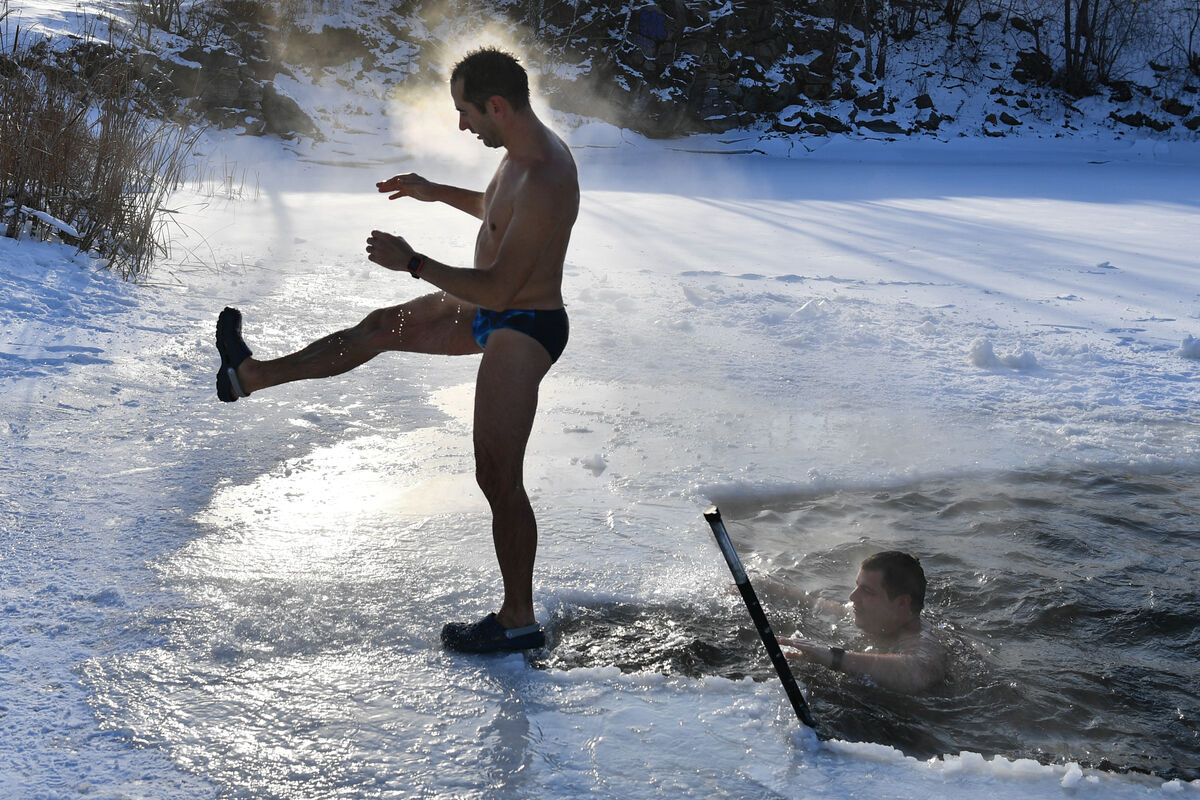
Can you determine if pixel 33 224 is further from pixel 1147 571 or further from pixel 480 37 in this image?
pixel 480 37

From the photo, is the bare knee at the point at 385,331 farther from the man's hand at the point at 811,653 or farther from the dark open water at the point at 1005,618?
the man's hand at the point at 811,653

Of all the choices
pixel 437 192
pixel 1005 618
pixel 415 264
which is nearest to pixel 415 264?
pixel 415 264

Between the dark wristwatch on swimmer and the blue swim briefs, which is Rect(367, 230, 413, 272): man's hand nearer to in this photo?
the dark wristwatch on swimmer

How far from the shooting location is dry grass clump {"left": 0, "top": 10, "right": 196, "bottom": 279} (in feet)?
22.2

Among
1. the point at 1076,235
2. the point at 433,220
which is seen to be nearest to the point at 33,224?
the point at 433,220

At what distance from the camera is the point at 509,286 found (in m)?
2.67

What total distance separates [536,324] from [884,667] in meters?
1.43

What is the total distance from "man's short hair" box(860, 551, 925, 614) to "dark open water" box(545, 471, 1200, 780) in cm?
28

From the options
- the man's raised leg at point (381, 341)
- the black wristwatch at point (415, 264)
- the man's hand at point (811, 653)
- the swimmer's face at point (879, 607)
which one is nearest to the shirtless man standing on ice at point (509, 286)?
the black wristwatch at point (415, 264)

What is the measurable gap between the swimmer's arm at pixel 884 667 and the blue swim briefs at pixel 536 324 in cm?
115

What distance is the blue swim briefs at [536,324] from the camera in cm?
278

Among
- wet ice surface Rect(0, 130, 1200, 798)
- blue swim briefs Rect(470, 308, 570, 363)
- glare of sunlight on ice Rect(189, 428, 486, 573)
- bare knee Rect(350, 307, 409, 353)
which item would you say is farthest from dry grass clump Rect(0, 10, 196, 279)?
blue swim briefs Rect(470, 308, 570, 363)

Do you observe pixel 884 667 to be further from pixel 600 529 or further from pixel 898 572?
pixel 600 529

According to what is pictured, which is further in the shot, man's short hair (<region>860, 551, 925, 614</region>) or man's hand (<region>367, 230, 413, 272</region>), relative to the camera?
man's short hair (<region>860, 551, 925, 614</region>)
